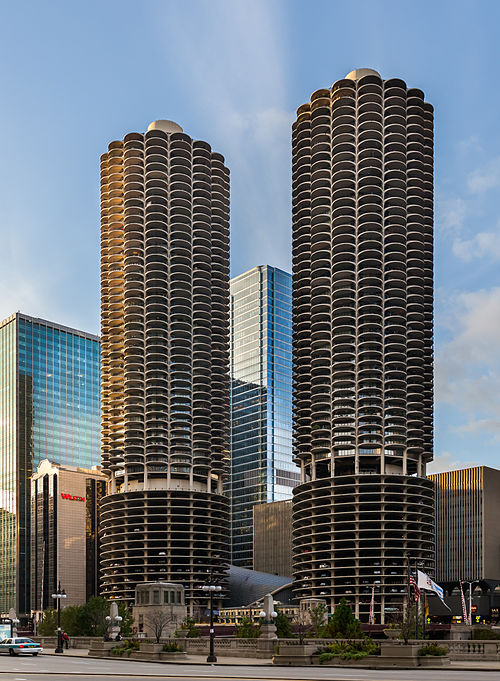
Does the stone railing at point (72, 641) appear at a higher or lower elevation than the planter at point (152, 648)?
lower

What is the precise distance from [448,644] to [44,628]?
90.3m

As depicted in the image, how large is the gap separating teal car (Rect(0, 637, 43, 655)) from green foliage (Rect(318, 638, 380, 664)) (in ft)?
109

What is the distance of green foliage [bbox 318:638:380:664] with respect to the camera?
195ft

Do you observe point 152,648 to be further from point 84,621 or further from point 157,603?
point 157,603

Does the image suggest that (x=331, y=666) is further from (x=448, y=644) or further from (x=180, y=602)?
(x=180, y=602)

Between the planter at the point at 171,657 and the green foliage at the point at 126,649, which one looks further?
the green foliage at the point at 126,649

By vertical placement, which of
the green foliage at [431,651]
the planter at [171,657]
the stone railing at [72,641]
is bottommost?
the stone railing at [72,641]

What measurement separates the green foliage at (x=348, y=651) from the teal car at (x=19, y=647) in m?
33.1

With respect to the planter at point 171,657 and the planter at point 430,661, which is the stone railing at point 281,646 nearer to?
the planter at point 430,661

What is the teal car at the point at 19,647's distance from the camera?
83.7 metres

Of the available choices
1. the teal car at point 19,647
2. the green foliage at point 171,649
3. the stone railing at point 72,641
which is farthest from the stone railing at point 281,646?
the stone railing at point 72,641

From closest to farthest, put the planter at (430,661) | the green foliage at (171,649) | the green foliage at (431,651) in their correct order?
the planter at (430,661) → the green foliage at (431,651) → the green foliage at (171,649)

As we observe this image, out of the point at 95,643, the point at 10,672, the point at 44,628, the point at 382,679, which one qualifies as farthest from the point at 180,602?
the point at 382,679

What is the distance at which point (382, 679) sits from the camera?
4278 centimetres
